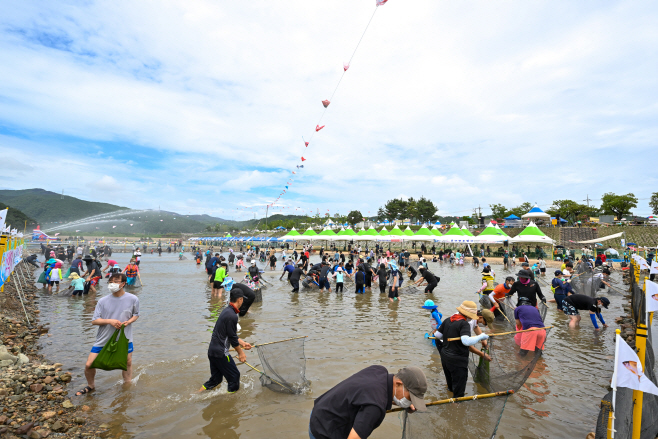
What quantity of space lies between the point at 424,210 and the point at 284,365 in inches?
3416

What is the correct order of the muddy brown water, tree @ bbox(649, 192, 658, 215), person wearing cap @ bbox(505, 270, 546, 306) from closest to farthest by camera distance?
1. the muddy brown water
2. person wearing cap @ bbox(505, 270, 546, 306)
3. tree @ bbox(649, 192, 658, 215)

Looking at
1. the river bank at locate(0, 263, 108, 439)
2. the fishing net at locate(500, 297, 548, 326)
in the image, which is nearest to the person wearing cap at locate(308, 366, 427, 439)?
the river bank at locate(0, 263, 108, 439)

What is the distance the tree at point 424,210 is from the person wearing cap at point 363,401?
85.9 metres

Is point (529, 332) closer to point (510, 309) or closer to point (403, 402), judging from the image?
point (510, 309)

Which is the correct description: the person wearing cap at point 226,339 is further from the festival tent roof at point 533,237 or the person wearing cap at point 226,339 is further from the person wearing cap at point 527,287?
the festival tent roof at point 533,237

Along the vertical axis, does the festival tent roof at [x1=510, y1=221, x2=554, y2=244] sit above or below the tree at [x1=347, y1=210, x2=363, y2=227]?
below

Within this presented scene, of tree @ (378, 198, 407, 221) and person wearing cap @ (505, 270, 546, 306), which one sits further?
tree @ (378, 198, 407, 221)

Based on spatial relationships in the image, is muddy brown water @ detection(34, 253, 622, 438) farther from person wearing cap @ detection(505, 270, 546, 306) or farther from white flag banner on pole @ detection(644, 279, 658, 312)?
white flag banner on pole @ detection(644, 279, 658, 312)

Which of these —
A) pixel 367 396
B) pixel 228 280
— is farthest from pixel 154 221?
pixel 367 396

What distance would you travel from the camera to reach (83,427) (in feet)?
14.0

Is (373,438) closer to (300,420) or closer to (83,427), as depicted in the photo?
(300,420)

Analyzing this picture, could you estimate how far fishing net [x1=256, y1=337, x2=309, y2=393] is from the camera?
17.1 ft

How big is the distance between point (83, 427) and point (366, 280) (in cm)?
1235

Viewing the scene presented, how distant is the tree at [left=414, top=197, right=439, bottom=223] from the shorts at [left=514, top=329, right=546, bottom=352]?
81452mm
